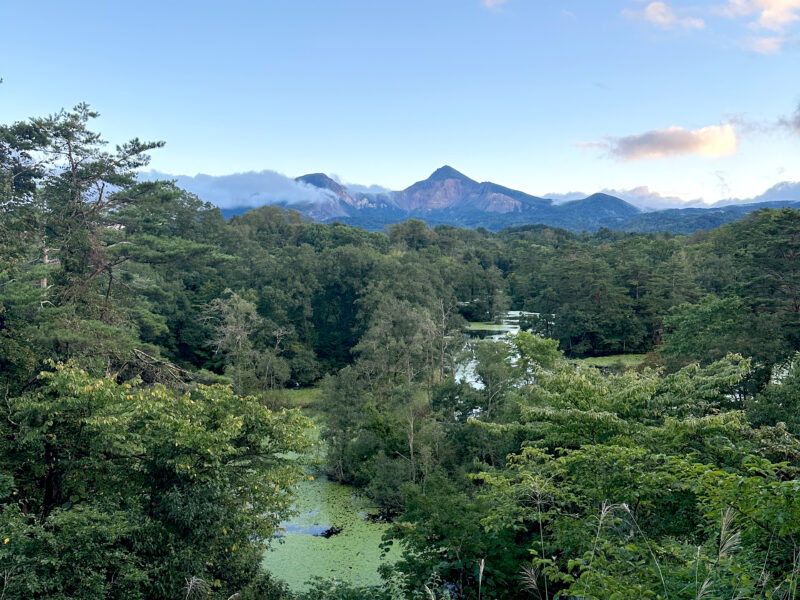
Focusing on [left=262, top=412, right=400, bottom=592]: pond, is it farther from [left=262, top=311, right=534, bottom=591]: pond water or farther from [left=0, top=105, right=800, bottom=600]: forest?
[left=0, top=105, right=800, bottom=600]: forest

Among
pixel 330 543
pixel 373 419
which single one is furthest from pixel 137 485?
pixel 373 419

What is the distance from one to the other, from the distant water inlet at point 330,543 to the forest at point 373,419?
81 centimetres

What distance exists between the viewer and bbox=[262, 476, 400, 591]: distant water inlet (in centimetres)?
1031

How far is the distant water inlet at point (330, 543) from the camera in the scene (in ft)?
33.8

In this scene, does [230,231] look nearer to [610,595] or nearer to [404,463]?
[404,463]

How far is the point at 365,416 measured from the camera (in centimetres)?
1605

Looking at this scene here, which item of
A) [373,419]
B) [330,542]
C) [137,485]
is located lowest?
[330,542]

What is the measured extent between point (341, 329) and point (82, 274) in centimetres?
1557

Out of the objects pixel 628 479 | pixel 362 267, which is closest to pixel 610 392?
pixel 628 479

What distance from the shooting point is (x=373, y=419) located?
51.2ft

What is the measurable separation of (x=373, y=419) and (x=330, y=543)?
440 cm

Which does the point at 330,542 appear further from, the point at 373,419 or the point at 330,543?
the point at 373,419

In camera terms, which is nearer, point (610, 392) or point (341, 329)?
point (610, 392)

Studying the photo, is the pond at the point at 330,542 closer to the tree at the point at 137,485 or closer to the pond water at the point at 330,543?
the pond water at the point at 330,543
